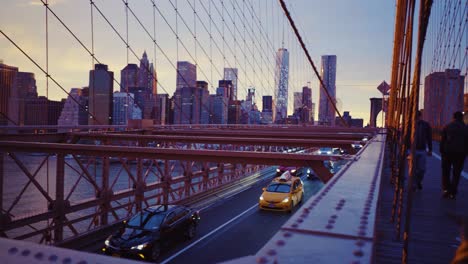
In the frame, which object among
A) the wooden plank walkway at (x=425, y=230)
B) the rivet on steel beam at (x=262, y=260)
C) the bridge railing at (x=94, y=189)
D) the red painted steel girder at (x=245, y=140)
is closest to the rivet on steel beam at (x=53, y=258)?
the rivet on steel beam at (x=262, y=260)

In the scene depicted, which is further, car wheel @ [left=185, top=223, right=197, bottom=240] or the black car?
car wheel @ [left=185, top=223, right=197, bottom=240]

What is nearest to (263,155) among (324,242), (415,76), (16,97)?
(415,76)

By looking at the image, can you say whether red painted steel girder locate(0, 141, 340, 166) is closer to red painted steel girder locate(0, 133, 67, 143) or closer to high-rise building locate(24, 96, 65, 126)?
red painted steel girder locate(0, 133, 67, 143)

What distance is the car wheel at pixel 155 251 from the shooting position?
11.8 meters

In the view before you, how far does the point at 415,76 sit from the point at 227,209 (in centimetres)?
1904

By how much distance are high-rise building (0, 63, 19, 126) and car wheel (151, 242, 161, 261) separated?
28.4 ft

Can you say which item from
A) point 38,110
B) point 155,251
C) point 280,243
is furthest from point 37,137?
point 38,110

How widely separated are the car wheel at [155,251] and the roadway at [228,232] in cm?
23

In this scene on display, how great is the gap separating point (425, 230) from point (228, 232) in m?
11.7

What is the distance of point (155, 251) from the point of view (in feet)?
39.2

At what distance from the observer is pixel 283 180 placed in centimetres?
2175

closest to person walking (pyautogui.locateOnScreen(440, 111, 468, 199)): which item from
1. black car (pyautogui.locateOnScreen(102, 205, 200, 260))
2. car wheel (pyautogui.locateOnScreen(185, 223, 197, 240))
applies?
black car (pyautogui.locateOnScreen(102, 205, 200, 260))

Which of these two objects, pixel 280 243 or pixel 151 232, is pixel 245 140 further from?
pixel 280 243

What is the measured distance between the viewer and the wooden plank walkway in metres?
3.67
